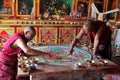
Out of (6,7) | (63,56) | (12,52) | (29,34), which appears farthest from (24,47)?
(6,7)

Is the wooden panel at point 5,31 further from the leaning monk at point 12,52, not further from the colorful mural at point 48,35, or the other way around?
the leaning monk at point 12,52

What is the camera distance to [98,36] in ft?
10.5

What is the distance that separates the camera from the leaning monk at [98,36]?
305 centimetres

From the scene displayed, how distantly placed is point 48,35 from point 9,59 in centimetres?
234

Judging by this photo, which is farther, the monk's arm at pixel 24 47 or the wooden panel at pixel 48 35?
the wooden panel at pixel 48 35

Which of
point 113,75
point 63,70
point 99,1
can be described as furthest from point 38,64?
point 99,1

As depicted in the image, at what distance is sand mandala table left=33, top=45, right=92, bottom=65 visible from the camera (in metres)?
2.78

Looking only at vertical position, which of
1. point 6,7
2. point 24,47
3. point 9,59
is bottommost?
point 9,59

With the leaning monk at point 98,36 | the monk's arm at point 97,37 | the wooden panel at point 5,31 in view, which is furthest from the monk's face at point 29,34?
the wooden panel at point 5,31

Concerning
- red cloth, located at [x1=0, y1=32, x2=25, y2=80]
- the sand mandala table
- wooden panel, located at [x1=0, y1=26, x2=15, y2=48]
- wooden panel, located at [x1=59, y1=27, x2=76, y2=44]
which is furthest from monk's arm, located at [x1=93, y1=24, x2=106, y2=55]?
wooden panel, located at [x1=0, y1=26, x2=15, y2=48]

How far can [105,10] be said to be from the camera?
5590mm

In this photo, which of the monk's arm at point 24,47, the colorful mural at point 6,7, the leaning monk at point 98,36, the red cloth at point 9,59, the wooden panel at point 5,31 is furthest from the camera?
the colorful mural at point 6,7

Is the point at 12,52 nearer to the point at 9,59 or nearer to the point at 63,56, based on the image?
the point at 9,59

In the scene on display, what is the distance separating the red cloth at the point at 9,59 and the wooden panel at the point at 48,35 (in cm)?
222
